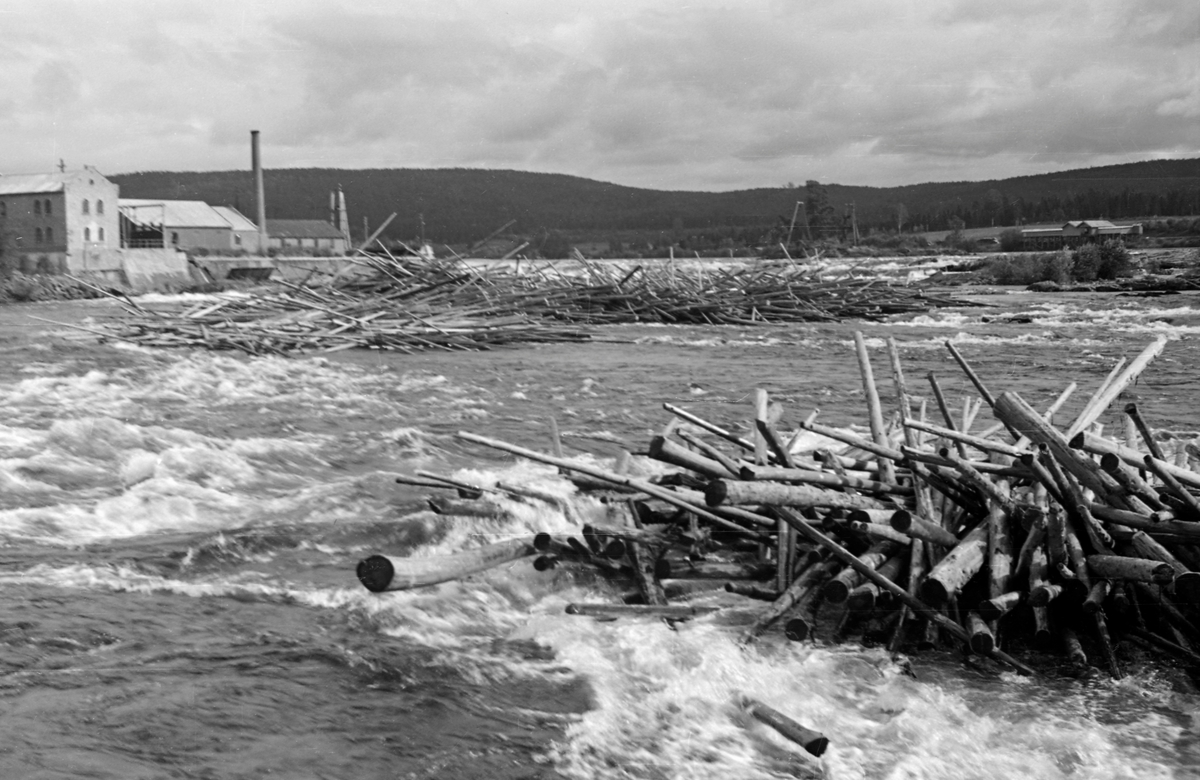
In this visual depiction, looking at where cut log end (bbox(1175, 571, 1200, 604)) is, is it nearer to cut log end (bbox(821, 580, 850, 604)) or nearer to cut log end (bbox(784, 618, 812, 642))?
cut log end (bbox(821, 580, 850, 604))

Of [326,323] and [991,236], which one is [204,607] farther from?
[991,236]

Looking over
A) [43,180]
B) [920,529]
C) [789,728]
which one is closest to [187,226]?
[43,180]

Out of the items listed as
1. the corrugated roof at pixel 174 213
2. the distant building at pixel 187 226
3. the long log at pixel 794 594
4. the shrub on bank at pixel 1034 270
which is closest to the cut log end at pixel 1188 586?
the long log at pixel 794 594

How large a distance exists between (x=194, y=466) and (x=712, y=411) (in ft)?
20.1

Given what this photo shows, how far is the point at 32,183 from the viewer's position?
2618 inches

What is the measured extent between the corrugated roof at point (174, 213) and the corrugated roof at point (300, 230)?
7.18 m

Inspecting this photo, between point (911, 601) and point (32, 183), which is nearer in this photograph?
point (911, 601)

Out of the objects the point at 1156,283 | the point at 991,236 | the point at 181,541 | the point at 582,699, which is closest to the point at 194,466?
the point at 181,541

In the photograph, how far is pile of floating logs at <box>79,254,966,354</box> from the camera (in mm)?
21078

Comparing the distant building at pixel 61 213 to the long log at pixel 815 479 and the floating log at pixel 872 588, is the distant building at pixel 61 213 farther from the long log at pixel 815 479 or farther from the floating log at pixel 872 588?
the floating log at pixel 872 588

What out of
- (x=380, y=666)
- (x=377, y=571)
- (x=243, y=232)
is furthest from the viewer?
(x=243, y=232)

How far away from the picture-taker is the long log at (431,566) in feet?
13.0

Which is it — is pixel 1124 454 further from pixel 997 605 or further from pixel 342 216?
pixel 342 216

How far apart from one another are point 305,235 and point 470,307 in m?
80.6
